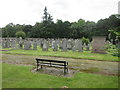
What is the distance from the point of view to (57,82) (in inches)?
223

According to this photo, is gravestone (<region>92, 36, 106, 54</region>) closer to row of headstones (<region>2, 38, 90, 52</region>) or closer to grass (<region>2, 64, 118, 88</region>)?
row of headstones (<region>2, 38, 90, 52</region>)

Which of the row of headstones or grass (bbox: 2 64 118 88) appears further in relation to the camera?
the row of headstones

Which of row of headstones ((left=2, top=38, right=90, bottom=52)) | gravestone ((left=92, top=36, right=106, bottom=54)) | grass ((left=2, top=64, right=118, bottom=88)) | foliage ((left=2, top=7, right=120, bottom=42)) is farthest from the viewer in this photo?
foliage ((left=2, top=7, right=120, bottom=42))

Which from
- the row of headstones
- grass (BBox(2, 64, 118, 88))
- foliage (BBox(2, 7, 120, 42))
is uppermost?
foliage (BBox(2, 7, 120, 42))

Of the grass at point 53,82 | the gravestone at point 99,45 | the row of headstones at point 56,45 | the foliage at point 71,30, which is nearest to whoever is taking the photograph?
the grass at point 53,82

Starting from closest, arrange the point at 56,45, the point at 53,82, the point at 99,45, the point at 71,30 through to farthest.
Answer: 1. the point at 53,82
2. the point at 99,45
3. the point at 56,45
4. the point at 71,30

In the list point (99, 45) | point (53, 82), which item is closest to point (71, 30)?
point (99, 45)

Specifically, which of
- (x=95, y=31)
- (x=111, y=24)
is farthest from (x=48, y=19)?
(x=111, y=24)

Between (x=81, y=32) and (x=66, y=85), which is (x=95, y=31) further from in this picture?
(x=66, y=85)

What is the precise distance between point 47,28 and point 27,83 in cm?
4302

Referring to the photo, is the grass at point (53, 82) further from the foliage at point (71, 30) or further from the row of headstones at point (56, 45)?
the foliage at point (71, 30)

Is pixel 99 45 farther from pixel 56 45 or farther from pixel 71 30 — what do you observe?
pixel 71 30

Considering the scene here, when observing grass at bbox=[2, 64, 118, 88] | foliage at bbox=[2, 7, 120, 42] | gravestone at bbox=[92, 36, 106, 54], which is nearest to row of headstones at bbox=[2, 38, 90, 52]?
gravestone at bbox=[92, 36, 106, 54]

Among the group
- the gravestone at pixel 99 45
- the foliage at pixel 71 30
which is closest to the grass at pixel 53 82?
the gravestone at pixel 99 45
